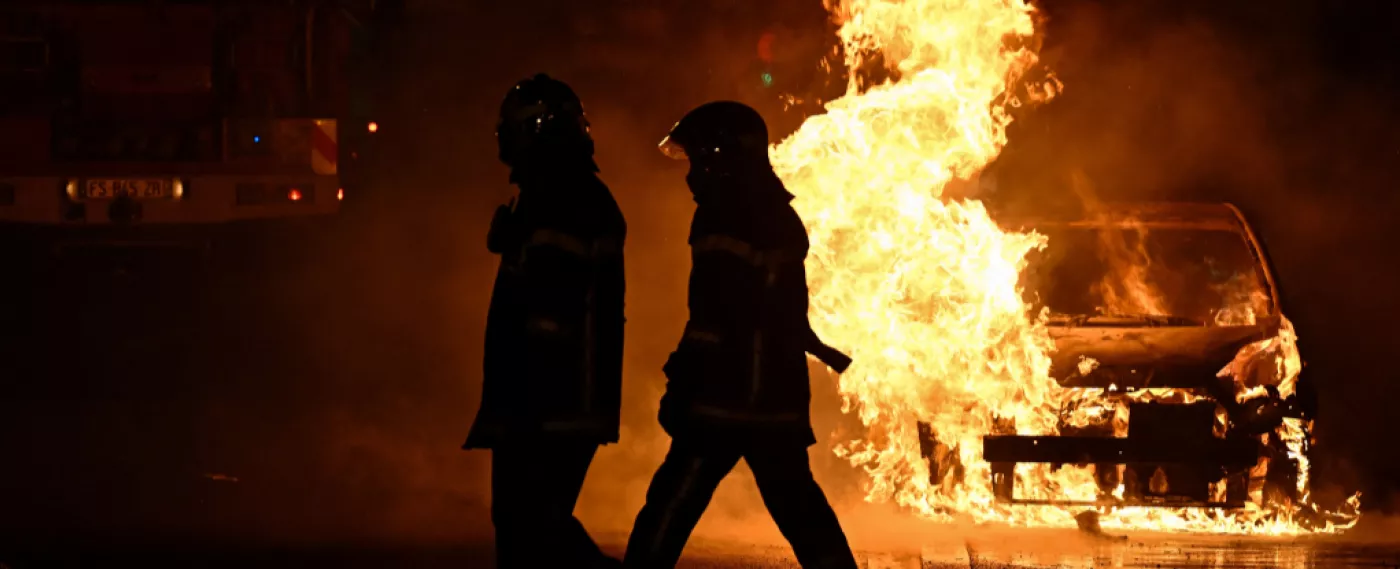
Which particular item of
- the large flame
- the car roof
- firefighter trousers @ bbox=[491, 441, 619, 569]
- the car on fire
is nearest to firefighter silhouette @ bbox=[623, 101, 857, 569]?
firefighter trousers @ bbox=[491, 441, 619, 569]

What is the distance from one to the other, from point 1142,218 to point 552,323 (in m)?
4.40

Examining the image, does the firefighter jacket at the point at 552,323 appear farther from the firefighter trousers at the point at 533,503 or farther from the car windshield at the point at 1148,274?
the car windshield at the point at 1148,274

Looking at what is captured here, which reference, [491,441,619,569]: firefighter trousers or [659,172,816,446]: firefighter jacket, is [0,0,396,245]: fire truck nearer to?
[659,172,816,446]: firefighter jacket

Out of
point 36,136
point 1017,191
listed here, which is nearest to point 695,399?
point 1017,191

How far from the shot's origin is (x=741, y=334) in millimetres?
5922

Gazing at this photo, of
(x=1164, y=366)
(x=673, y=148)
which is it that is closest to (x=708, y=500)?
(x=673, y=148)

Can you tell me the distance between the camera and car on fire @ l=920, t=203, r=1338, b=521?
7840 mm

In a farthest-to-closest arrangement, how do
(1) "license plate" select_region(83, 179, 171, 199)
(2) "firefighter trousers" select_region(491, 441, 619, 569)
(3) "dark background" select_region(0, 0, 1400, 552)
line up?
(1) "license plate" select_region(83, 179, 171, 199)
(3) "dark background" select_region(0, 0, 1400, 552)
(2) "firefighter trousers" select_region(491, 441, 619, 569)

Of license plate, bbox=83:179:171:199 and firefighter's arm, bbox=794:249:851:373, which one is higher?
license plate, bbox=83:179:171:199

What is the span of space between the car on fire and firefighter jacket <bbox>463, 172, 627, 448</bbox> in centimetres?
272

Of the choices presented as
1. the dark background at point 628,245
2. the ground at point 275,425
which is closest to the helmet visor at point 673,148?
the ground at point 275,425

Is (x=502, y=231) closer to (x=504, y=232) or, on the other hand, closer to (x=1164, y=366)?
(x=504, y=232)

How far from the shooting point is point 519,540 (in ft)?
18.1

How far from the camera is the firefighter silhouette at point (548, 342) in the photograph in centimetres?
554
